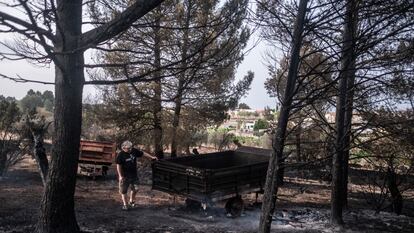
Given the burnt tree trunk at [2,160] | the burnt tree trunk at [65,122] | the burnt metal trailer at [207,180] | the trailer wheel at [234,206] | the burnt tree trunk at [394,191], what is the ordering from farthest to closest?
the burnt tree trunk at [2,160] → the burnt tree trunk at [394,191] → the trailer wheel at [234,206] → the burnt metal trailer at [207,180] → the burnt tree trunk at [65,122]

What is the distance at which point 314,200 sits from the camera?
1302 cm

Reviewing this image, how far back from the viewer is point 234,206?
9.95 metres

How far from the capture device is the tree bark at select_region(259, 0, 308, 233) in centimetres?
361

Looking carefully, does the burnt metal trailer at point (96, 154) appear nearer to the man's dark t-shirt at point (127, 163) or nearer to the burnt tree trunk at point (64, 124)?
the man's dark t-shirt at point (127, 163)

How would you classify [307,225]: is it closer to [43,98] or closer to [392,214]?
[392,214]

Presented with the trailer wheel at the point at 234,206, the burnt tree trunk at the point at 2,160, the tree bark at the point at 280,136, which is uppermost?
Result: the tree bark at the point at 280,136

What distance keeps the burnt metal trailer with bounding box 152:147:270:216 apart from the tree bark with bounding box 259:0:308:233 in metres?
5.48

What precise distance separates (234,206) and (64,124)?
5.84 meters

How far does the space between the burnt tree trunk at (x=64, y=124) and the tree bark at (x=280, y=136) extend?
8.80 feet

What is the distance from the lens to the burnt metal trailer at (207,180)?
9.23 m

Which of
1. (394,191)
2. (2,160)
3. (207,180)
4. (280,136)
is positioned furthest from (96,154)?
(280,136)

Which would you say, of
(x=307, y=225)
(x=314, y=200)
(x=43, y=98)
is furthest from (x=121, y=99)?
(x=43, y=98)

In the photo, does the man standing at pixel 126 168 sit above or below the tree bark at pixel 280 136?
below

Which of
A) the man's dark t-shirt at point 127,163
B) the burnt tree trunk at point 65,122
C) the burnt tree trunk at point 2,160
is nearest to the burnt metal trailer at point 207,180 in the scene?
the man's dark t-shirt at point 127,163
